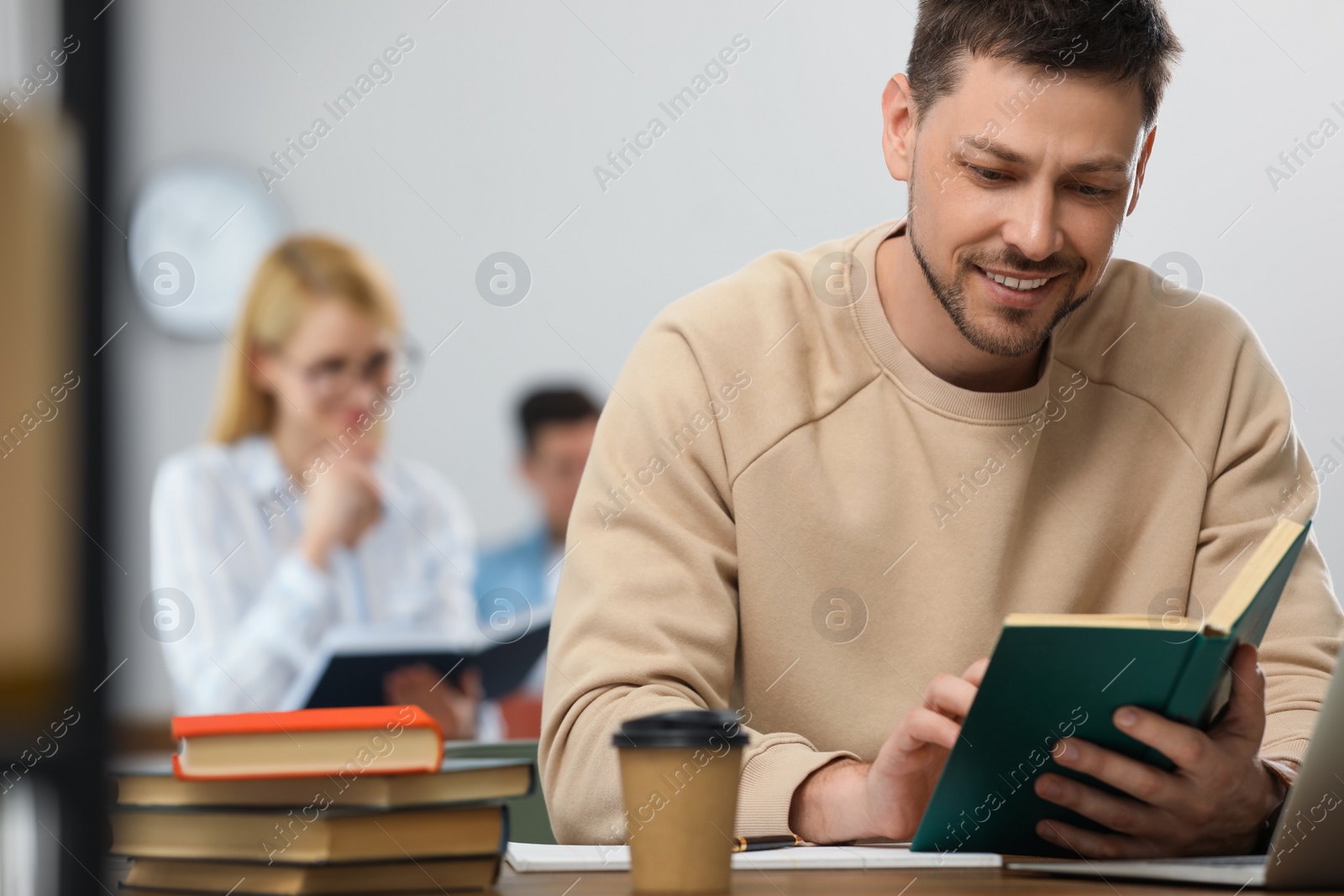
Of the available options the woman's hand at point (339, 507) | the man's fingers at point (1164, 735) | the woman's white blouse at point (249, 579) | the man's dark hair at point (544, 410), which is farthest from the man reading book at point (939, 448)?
the man's dark hair at point (544, 410)

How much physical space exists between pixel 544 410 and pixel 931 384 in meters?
2.75

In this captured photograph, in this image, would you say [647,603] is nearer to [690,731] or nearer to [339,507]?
[690,731]

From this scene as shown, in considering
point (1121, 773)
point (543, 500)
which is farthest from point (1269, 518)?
point (543, 500)

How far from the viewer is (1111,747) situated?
0.83 meters

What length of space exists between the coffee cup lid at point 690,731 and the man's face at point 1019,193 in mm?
674

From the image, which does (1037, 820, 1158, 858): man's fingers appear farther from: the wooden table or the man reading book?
the man reading book

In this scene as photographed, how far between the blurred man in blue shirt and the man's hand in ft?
9.40

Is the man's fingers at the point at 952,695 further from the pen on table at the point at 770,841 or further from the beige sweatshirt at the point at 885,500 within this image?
the beige sweatshirt at the point at 885,500

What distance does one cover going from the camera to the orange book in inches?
24.1

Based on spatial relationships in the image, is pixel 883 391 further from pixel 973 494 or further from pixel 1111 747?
pixel 1111 747

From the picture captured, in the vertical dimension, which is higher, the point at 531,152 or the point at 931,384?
the point at 531,152

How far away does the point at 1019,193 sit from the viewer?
1.18 metres

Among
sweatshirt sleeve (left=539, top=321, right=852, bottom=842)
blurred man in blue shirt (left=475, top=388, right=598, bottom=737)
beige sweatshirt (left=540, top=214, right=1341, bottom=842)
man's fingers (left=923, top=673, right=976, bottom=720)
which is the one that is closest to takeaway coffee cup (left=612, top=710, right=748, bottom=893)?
man's fingers (left=923, top=673, right=976, bottom=720)

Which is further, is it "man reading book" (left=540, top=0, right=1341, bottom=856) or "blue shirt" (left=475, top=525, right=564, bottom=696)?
"blue shirt" (left=475, top=525, right=564, bottom=696)
